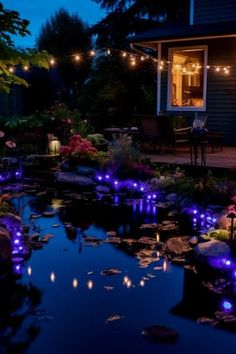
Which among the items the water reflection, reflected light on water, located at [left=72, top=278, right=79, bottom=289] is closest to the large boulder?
the water reflection

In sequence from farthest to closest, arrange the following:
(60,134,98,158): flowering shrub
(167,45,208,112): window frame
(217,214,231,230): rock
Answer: (167,45,208,112): window frame → (60,134,98,158): flowering shrub → (217,214,231,230): rock

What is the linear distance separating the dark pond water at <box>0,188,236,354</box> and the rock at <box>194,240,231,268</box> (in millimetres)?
255

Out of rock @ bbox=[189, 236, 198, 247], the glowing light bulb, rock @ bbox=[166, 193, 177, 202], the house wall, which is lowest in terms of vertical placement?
the glowing light bulb

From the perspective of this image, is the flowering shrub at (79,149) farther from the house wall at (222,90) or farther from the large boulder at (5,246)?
the large boulder at (5,246)

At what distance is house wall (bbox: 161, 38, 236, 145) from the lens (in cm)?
1165

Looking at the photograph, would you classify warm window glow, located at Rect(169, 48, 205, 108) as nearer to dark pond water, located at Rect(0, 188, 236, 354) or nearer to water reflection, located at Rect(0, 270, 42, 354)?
dark pond water, located at Rect(0, 188, 236, 354)

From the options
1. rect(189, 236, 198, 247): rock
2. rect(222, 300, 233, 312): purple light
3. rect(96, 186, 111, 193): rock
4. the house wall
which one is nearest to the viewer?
rect(222, 300, 233, 312): purple light

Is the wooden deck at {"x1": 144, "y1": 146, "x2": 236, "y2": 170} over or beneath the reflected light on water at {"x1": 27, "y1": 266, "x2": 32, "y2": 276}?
over

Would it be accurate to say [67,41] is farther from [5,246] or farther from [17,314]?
[17,314]

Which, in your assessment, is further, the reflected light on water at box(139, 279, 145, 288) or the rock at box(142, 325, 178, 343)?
the reflected light on water at box(139, 279, 145, 288)

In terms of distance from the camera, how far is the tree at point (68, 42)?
2308 centimetres

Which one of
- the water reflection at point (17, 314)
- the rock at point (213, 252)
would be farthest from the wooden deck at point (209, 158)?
the water reflection at point (17, 314)

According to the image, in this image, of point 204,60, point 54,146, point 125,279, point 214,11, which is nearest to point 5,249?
point 125,279

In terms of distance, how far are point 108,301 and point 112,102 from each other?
14.1 m
